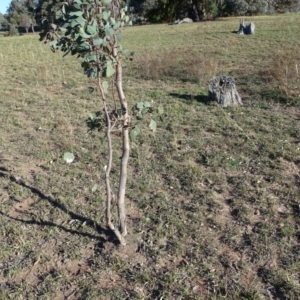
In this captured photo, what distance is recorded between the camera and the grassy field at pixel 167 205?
2760 mm

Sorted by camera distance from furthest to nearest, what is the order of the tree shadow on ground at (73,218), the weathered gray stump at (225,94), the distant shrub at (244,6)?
the distant shrub at (244,6) < the weathered gray stump at (225,94) < the tree shadow on ground at (73,218)

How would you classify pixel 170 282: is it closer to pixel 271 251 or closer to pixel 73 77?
pixel 271 251

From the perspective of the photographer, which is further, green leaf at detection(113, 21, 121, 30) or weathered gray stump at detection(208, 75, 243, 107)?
weathered gray stump at detection(208, 75, 243, 107)

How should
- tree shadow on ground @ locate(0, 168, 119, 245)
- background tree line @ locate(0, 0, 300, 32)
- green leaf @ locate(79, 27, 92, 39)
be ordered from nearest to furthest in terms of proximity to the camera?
green leaf @ locate(79, 27, 92, 39) < tree shadow on ground @ locate(0, 168, 119, 245) < background tree line @ locate(0, 0, 300, 32)

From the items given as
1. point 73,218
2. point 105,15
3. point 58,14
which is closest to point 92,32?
point 105,15

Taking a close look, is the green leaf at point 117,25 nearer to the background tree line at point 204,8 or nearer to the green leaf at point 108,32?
the green leaf at point 108,32

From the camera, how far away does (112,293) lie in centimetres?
266

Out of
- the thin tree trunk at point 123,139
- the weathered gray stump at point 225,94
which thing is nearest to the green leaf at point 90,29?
the thin tree trunk at point 123,139

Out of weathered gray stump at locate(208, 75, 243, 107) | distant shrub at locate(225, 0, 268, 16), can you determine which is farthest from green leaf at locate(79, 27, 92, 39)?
distant shrub at locate(225, 0, 268, 16)

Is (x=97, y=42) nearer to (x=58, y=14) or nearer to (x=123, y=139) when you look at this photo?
(x=58, y=14)

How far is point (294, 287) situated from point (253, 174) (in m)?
1.73

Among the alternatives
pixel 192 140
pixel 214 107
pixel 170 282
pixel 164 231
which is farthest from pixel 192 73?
pixel 170 282

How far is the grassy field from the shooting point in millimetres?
2760

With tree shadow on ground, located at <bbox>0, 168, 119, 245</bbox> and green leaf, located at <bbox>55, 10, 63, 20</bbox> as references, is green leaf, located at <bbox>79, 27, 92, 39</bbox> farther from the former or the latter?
tree shadow on ground, located at <bbox>0, 168, 119, 245</bbox>
